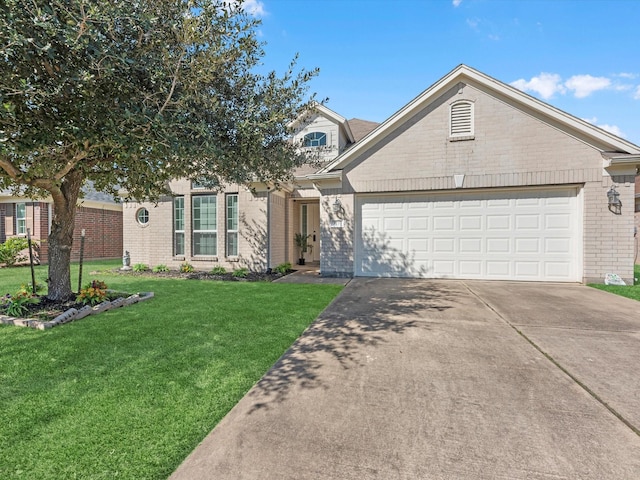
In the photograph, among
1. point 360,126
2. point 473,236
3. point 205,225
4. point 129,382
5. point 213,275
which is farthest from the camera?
Result: point 360,126

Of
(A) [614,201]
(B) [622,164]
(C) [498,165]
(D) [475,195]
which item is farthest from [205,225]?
(B) [622,164]

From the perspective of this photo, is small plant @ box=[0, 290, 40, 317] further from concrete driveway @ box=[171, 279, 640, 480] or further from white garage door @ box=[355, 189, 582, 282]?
white garage door @ box=[355, 189, 582, 282]

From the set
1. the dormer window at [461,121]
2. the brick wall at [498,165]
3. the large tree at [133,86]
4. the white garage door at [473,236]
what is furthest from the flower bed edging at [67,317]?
the dormer window at [461,121]

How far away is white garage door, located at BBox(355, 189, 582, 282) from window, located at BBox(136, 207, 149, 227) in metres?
8.22

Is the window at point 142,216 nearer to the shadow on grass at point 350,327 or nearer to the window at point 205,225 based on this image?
the window at point 205,225

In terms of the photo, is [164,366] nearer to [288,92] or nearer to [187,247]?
[288,92]

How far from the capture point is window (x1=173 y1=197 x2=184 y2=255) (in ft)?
37.2

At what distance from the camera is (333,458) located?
1958 mm

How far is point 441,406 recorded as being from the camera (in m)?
2.53

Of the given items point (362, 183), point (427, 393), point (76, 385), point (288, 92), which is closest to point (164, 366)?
point (76, 385)

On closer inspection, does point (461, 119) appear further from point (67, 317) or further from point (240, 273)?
point (67, 317)

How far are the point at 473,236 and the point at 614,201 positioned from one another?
329cm

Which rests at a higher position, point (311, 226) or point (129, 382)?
point (311, 226)

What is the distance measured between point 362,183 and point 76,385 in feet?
26.4
